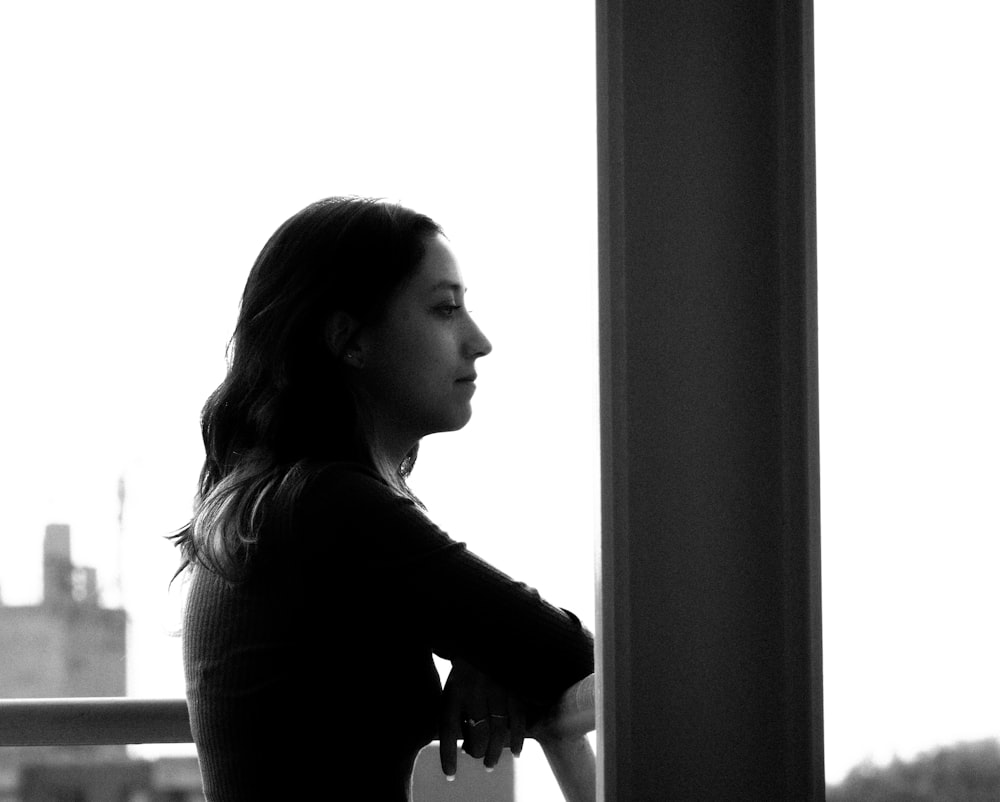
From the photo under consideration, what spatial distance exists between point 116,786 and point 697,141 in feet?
54.8

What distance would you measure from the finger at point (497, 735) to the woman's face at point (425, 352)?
31 centimetres

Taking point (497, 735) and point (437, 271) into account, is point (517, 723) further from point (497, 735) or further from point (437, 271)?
point (437, 271)

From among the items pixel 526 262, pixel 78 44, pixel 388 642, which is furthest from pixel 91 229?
pixel 388 642

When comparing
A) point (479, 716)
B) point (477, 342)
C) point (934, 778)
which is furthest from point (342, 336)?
point (934, 778)

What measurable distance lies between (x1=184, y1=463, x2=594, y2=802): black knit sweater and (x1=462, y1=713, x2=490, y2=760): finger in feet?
0.17

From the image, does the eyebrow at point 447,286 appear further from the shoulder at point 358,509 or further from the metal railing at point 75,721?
the metal railing at point 75,721

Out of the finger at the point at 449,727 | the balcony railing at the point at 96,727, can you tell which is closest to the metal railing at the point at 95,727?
the balcony railing at the point at 96,727

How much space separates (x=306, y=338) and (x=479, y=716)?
0.42m

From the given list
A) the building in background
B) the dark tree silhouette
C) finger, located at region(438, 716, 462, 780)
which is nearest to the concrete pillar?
the dark tree silhouette

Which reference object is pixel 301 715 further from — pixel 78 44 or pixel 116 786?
Answer: pixel 116 786

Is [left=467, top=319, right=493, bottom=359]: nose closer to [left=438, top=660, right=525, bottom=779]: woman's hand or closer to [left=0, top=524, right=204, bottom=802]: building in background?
[left=438, top=660, right=525, bottom=779]: woman's hand

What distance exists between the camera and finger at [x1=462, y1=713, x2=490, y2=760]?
3.14 ft

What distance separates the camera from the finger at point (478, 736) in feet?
3.14

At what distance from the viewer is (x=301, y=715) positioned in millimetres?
917
